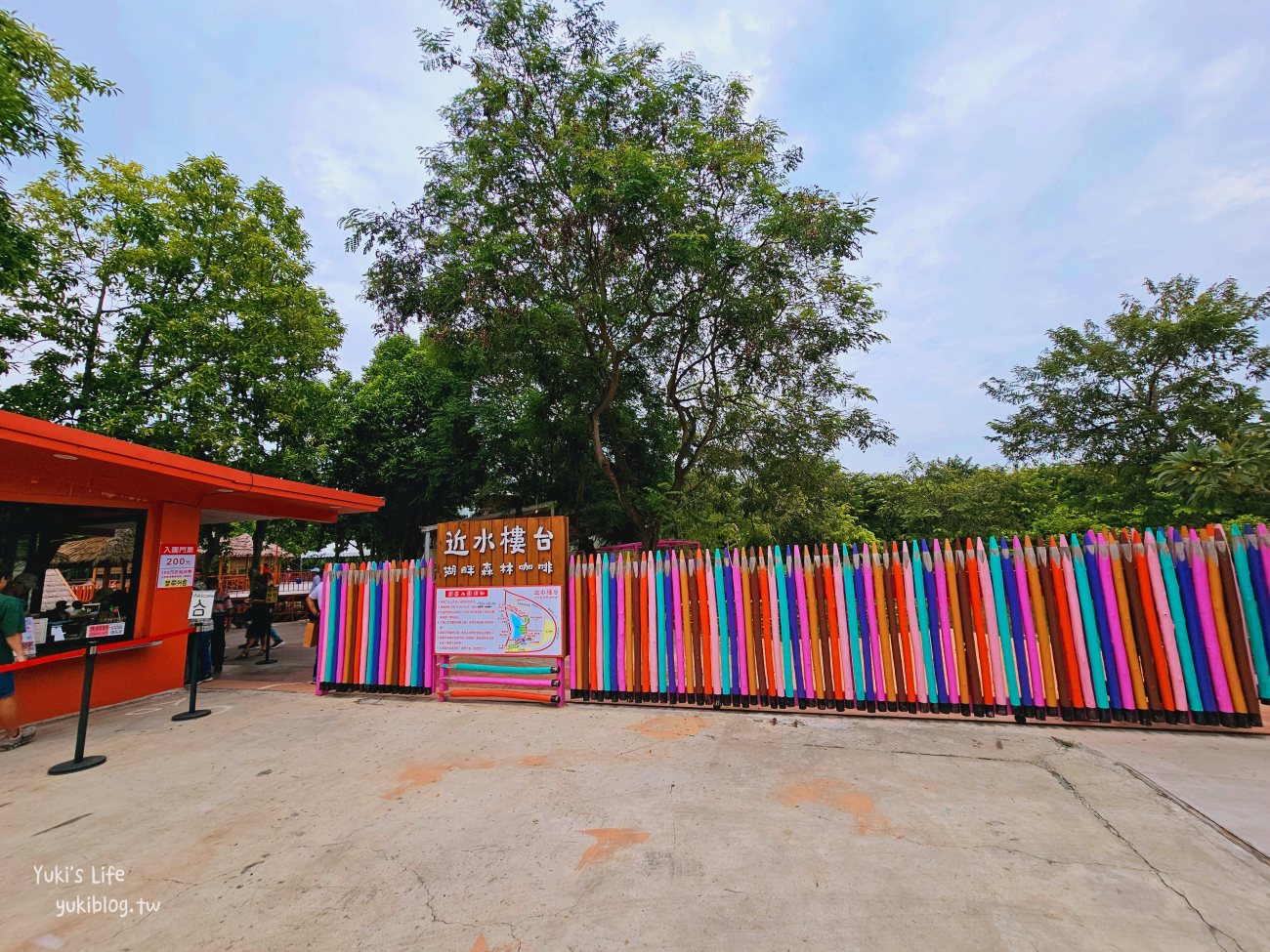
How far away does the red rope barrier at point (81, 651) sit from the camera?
5484 mm

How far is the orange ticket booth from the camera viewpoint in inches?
240

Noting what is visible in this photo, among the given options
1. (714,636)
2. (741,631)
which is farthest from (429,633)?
(741,631)

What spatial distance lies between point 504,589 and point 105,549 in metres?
5.75

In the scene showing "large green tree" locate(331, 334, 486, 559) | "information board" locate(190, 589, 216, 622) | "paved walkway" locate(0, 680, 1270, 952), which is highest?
"large green tree" locate(331, 334, 486, 559)

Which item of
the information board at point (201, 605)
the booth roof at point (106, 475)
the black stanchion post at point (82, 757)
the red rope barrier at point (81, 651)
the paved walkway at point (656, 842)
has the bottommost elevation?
the paved walkway at point (656, 842)

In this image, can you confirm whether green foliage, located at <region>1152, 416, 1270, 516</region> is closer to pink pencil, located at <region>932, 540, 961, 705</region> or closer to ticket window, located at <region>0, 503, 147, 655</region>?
pink pencil, located at <region>932, 540, 961, 705</region>

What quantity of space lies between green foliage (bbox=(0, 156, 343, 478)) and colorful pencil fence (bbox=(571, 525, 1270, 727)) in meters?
9.21

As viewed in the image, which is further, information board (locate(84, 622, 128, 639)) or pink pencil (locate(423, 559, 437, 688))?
pink pencil (locate(423, 559, 437, 688))

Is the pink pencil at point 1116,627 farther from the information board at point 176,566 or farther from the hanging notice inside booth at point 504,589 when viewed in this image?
the information board at point 176,566

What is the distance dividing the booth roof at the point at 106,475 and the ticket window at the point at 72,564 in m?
0.31

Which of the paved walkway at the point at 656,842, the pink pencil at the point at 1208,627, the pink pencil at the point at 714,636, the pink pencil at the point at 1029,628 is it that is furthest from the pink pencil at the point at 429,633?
the pink pencil at the point at 1208,627

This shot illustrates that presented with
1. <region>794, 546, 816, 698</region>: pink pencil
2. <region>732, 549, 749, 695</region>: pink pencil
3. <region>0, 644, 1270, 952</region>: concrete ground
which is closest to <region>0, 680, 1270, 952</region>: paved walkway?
<region>0, 644, 1270, 952</region>: concrete ground

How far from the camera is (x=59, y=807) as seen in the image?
4.03 meters

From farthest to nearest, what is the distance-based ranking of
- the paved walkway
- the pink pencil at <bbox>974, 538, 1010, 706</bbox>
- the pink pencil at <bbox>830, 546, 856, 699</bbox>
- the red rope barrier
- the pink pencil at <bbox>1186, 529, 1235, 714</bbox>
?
the pink pencil at <bbox>830, 546, 856, 699</bbox>, the red rope barrier, the pink pencil at <bbox>974, 538, 1010, 706</bbox>, the pink pencil at <bbox>1186, 529, 1235, 714</bbox>, the paved walkway
